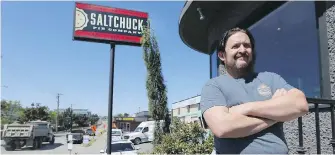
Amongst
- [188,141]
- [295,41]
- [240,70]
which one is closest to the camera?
→ [240,70]

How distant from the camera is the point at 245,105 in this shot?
1.67 m

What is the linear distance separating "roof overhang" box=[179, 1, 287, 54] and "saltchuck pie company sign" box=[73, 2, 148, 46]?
3998mm

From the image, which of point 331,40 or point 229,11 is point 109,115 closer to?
point 229,11

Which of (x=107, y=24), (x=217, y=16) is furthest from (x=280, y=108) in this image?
(x=107, y=24)

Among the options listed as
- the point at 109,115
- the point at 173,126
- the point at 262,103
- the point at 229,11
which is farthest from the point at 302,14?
the point at 109,115

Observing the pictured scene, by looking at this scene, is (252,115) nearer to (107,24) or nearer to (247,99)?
(247,99)

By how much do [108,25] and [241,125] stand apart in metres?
9.56

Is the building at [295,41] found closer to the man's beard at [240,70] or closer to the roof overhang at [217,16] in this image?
the roof overhang at [217,16]

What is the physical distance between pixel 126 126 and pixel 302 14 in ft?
203

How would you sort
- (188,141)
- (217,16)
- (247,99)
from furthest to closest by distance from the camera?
(188,141) → (217,16) → (247,99)

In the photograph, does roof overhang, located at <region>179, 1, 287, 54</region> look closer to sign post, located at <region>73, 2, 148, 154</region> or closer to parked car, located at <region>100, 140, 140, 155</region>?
sign post, located at <region>73, 2, 148, 154</region>

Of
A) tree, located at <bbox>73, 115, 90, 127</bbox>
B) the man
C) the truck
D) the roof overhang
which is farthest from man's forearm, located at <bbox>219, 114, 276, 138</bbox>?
tree, located at <bbox>73, 115, 90, 127</bbox>

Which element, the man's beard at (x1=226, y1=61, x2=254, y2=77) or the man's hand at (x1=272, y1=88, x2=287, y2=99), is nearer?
the man's hand at (x1=272, y1=88, x2=287, y2=99)

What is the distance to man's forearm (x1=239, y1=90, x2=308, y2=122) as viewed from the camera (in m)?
1.63
